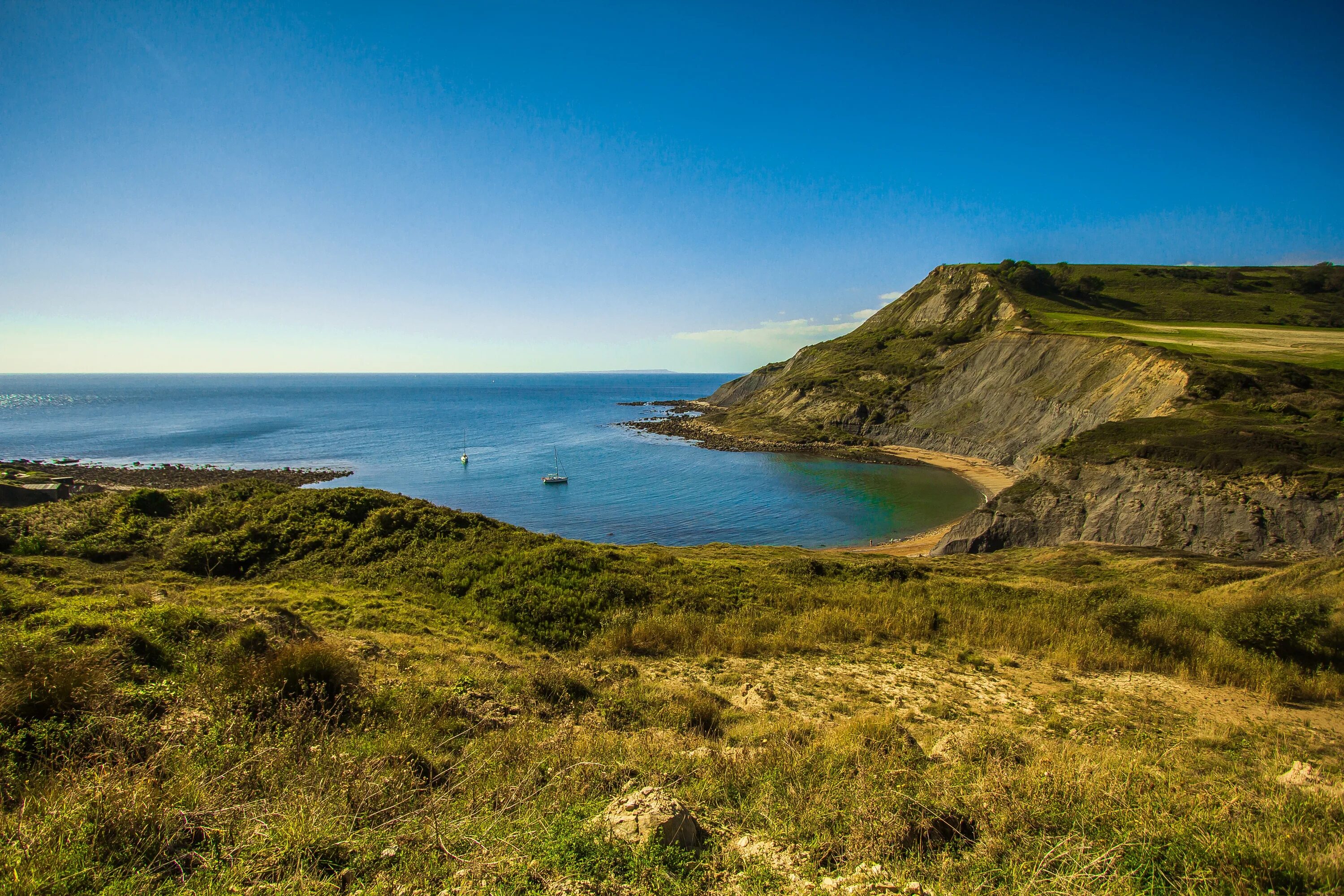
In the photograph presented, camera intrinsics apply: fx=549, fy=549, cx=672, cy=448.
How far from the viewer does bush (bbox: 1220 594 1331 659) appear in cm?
1110

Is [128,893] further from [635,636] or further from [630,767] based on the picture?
[635,636]

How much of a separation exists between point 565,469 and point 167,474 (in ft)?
132

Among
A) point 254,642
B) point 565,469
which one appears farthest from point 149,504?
point 565,469

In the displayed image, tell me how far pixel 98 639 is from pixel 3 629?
1508mm

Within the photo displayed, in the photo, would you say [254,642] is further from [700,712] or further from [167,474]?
[167,474]

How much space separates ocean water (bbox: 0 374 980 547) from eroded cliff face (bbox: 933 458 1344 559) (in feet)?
27.7

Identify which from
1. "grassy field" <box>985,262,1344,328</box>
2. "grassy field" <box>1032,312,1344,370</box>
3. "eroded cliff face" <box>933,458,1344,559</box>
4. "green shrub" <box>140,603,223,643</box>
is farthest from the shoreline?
"grassy field" <box>985,262,1344,328</box>

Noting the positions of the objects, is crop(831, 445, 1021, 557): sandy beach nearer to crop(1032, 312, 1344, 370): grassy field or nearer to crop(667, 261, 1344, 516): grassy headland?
crop(667, 261, 1344, 516): grassy headland

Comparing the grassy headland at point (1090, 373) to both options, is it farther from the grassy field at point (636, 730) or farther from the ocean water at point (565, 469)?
the grassy field at point (636, 730)

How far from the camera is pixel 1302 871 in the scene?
4.30 m

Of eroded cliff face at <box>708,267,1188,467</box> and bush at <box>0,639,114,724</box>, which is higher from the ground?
eroded cliff face at <box>708,267,1188,467</box>

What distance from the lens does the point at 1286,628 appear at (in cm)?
1116

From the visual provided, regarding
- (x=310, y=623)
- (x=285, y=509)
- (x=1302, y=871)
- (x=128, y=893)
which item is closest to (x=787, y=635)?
(x=1302, y=871)

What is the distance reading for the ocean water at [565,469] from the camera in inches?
1673
